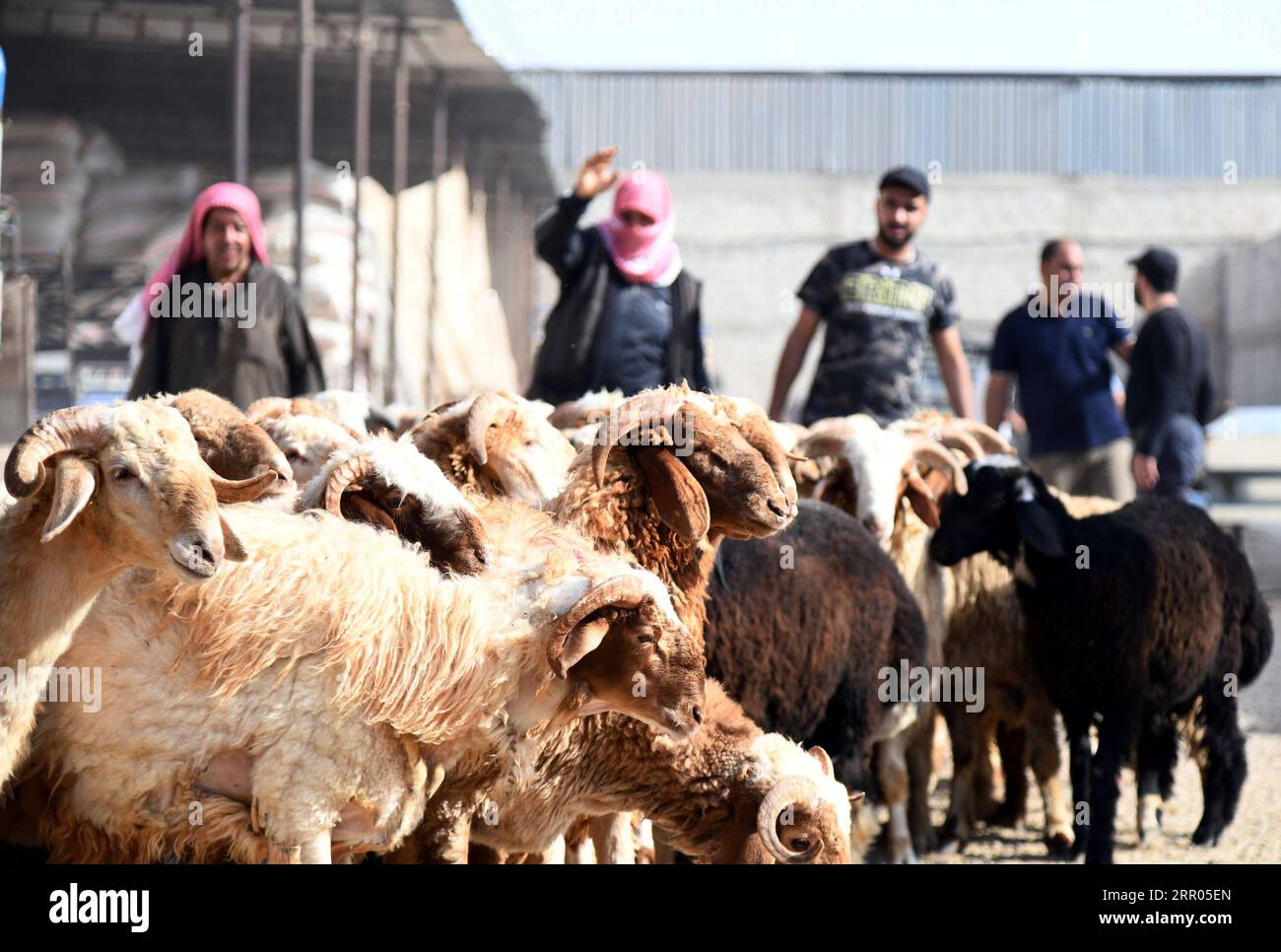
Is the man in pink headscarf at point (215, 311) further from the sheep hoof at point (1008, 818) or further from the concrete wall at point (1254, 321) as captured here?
the concrete wall at point (1254, 321)

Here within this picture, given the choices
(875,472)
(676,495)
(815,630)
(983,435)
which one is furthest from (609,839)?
(983,435)

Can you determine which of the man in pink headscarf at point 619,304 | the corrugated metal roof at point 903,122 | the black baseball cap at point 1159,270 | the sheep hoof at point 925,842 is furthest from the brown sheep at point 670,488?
the corrugated metal roof at point 903,122

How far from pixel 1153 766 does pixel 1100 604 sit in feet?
3.92

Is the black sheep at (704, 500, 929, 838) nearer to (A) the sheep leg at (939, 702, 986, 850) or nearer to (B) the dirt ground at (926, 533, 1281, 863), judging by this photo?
(A) the sheep leg at (939, 702, 986, 850)

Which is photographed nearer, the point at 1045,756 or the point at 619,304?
the point at 619,304

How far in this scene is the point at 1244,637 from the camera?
25.0 feet

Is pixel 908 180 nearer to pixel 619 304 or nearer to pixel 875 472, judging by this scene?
pixel 619 304

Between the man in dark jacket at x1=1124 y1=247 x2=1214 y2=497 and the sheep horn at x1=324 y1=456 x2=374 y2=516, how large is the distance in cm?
536

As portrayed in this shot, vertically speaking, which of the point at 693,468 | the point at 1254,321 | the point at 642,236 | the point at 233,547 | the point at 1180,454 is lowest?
the point at 233,547

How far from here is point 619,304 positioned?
A: 7.29m

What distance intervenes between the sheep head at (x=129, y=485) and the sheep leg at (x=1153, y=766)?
499 centimetres

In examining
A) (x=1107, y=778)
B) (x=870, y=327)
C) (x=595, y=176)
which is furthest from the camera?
(x=870, y=327)

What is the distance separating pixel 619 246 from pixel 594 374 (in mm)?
630

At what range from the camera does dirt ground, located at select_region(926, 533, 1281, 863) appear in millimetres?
7070
